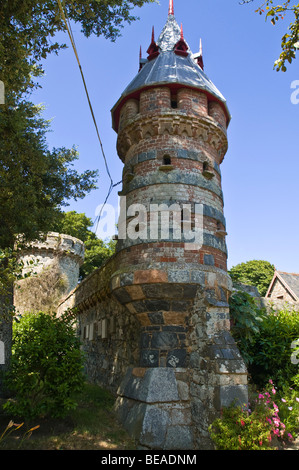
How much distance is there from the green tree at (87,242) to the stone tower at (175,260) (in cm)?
2218

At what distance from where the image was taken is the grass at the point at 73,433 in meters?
5.31

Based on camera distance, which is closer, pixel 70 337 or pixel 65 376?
pixel 65 376

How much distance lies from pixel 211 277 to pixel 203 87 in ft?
14.7

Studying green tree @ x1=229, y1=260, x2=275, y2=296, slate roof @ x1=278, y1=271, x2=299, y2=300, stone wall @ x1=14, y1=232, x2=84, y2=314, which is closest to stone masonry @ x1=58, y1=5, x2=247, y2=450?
stone wall @ x1=14, y1=232, x2=84, y2=314

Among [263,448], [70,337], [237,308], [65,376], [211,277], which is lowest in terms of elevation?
[263,448]

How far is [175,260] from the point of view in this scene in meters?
6.68

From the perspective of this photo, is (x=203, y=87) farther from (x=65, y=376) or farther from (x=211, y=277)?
(x=65, y=376)

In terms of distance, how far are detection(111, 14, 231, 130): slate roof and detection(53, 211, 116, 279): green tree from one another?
837 inches

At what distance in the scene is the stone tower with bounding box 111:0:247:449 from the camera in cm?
593

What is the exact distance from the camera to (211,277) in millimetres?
6723

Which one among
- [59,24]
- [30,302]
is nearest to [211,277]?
[59,24]

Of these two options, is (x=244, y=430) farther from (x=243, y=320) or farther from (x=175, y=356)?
(x=243, y=320)

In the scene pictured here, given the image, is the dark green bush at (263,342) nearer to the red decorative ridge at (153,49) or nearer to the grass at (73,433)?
the grass at (73,433)

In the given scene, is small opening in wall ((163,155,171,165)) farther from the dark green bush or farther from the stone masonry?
the dark green bush
